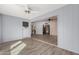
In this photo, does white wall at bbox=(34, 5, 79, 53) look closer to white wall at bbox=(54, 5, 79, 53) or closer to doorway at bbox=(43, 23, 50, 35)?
white wall at bbox=(54, 5, 79, 53)

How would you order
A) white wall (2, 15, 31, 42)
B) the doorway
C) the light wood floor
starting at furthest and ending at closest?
the doorway < white wall (2, 15, 31, 42) < the light wood floor

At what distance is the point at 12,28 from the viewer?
4.62 metres

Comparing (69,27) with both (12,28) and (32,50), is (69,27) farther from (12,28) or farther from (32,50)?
(12,28)

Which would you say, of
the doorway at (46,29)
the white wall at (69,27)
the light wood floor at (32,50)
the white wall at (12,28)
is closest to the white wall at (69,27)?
the white wall at (69,27)

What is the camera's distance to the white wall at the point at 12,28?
14.2 ft

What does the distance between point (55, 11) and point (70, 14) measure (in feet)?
2.88

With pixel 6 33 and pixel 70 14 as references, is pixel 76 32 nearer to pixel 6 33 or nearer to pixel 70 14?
pixel 70 14

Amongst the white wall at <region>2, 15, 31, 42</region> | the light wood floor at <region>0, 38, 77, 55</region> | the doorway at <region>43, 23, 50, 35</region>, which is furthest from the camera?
the doorway at <region>43, 23, 50, 35</region>

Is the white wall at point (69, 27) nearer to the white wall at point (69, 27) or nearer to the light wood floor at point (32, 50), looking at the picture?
the white wall at point (69, 27)

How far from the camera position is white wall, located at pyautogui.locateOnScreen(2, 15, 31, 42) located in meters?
4.34

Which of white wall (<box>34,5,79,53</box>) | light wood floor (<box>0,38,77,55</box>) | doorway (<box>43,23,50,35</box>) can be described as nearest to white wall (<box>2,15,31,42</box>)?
light wood floor (<box>0,38,77,55</box>)

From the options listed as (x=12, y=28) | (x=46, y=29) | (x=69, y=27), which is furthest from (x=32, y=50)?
(x=46, y=29)

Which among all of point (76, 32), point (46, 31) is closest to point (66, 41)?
point (76, 32)
